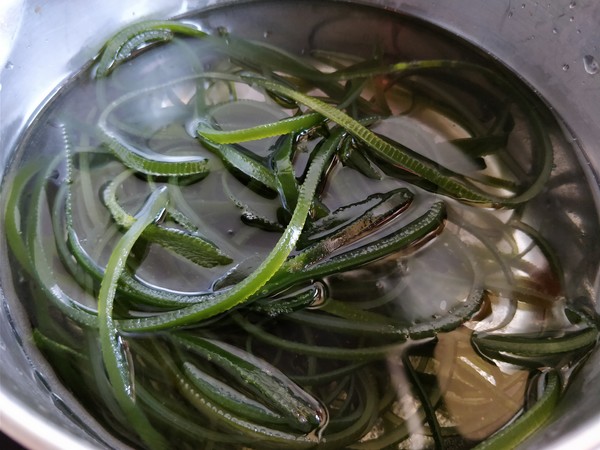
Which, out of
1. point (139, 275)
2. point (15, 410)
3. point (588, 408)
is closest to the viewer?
point (15, 410)

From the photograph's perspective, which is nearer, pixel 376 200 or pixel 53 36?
pixel 376 200

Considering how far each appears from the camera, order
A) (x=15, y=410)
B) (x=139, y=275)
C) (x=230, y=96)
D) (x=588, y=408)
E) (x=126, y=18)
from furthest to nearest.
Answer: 1. (x=126, y=18)
2. (x=230, y=96)
3. (x=139, y=275)
4. (x=588, y=408)
5. (x=15, y=410)

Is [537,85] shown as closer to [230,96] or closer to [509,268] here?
[509,268]

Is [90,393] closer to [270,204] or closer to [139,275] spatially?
[139,275]

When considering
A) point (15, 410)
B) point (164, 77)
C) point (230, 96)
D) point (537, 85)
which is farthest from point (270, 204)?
point (537, 85)

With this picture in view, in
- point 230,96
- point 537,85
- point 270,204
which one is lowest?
point 270,204

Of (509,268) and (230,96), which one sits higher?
(230,96)
